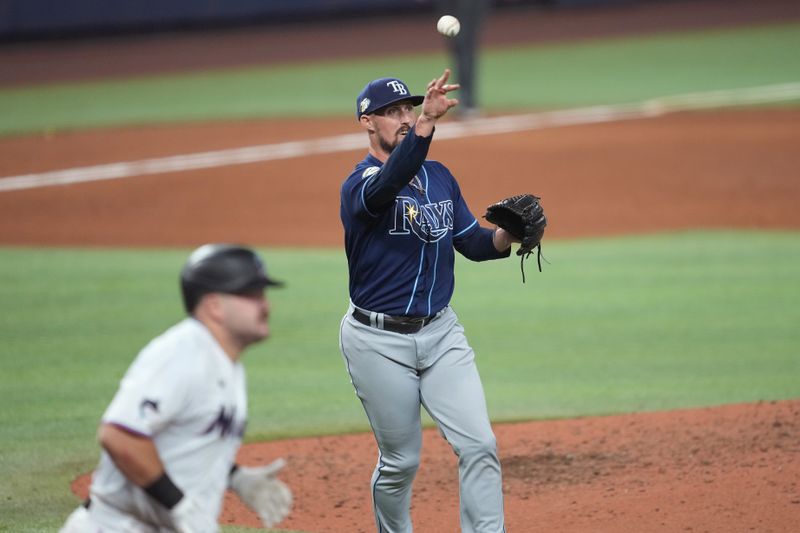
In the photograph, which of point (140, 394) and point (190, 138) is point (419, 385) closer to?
point (140, 394)

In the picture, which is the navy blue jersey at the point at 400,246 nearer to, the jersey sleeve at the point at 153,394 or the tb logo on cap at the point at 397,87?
the tb logo on cap at the point at 397,87

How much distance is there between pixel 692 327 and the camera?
386 inches

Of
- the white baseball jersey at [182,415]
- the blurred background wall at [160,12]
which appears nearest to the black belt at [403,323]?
the white baseball jersey at [182,415]

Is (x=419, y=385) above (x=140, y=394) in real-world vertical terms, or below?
below

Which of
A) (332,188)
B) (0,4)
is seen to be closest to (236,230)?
(332,188)

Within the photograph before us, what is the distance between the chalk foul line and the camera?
17984 millimetres

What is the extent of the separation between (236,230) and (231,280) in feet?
37.1

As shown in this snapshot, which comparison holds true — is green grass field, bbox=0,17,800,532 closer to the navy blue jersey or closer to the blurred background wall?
the navy blue jersey

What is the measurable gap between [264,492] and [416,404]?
1575 millimetres

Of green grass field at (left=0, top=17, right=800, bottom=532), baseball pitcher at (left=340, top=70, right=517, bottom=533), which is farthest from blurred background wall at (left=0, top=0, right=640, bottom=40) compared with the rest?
baseball pitcher at (left=340, top=70, right=517, bottom=533)

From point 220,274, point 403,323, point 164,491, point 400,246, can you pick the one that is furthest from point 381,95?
point 164,491

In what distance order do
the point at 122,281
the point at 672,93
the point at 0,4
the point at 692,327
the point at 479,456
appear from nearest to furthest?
the point at 479,456 < the point at 692,327 < the point at 122,281 < the point at 672,93 < the point at 0,4

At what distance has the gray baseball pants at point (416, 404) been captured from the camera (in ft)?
16.1

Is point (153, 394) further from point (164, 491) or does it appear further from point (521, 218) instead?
point (521, 218)
